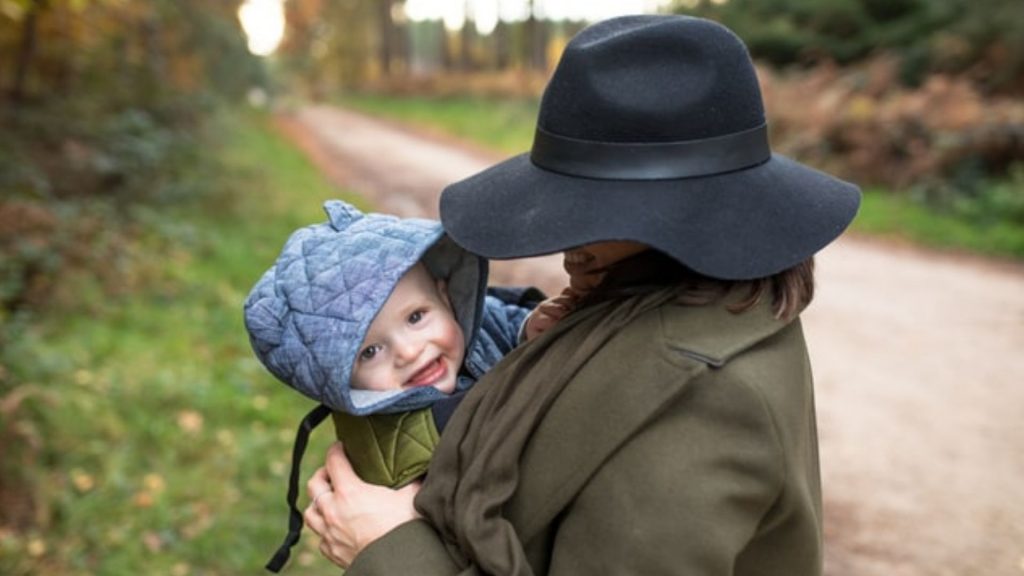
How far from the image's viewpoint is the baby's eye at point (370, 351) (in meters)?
1.73

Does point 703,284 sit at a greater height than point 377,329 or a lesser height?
greater

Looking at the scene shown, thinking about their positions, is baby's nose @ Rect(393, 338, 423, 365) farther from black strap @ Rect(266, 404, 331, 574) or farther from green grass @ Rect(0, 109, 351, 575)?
green grass @ Rect(0, 109, 351, 575)

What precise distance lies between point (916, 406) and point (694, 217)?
4.92 metres

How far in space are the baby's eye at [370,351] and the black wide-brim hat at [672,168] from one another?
0.36m

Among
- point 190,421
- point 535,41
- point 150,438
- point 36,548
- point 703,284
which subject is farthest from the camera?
point 535,41

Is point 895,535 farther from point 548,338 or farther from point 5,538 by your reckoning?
point 5,538

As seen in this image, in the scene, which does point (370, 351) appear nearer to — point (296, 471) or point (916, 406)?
point (296, 471)

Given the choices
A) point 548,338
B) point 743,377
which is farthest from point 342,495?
point 743,377

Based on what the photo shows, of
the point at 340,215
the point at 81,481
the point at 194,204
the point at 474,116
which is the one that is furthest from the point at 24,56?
the point at 474,116

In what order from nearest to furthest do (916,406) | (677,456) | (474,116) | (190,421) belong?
(677,456)
(190,421)
(916,406)
(474,116)

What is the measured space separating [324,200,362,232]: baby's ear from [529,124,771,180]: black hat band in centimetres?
55

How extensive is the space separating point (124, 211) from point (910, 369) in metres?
6.53

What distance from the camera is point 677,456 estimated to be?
1.30 metres

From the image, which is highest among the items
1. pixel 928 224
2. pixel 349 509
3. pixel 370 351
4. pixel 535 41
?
pixel 370 351
